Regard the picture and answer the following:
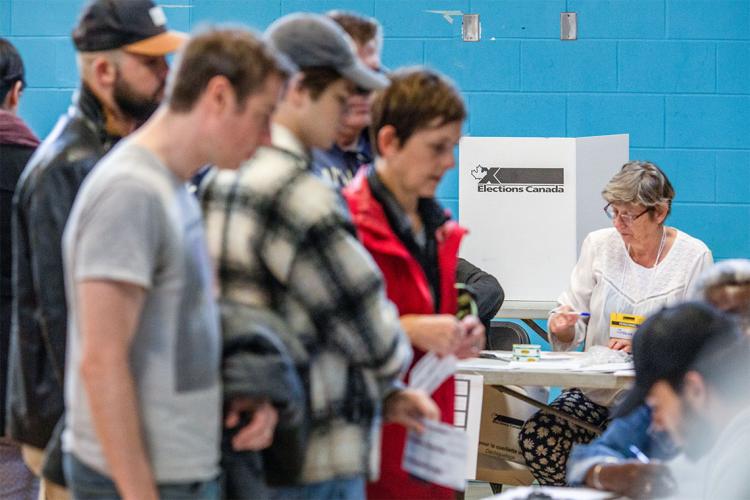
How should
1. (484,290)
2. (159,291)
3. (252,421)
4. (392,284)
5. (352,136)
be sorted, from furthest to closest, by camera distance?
(484,290)
(352,136)
(392,284)
(252,421)
(159,291)

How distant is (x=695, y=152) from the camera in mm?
5348

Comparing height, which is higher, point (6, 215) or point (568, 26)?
point (568, 26)

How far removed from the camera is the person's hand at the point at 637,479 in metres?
1.69

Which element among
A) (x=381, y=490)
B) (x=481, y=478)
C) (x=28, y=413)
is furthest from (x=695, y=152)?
(x=28, y=413)

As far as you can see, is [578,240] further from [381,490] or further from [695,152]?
[381,490]

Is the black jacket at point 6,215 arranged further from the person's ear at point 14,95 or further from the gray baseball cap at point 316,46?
the gray baseball cap at point 316,46

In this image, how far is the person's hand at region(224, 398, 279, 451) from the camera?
4.58ft

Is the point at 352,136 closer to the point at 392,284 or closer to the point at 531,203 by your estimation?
the point at 392,284

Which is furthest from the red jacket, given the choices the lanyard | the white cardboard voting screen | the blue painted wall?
the blue painted wall

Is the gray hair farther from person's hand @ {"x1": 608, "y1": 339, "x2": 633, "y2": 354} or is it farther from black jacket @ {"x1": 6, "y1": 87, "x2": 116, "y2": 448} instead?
black jacket @ {"x1": 6, "y1": 87, "x2": 116, "y2": 448}

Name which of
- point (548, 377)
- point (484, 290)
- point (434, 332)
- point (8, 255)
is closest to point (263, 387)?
point (434, 332)

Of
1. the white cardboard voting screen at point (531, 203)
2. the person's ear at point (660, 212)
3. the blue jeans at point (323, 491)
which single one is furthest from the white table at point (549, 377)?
the blue jeans at point (323, 491)

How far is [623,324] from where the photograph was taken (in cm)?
372

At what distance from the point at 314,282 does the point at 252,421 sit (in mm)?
192
